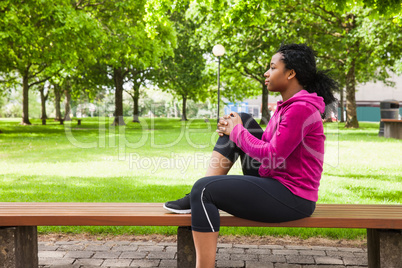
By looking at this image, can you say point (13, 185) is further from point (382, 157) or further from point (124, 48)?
point (124, 48)

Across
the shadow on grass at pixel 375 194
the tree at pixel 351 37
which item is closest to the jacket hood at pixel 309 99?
the shadow on grass at pixel 375 194

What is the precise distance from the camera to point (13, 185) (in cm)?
724

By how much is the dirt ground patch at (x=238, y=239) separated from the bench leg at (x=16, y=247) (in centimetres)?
118

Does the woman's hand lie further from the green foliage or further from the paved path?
the green foliage

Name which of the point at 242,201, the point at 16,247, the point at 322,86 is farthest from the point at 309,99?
the point at 16,247

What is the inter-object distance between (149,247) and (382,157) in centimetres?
885

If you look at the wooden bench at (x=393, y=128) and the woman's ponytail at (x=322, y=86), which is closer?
the woman's ponytail at (x=322, y=86)

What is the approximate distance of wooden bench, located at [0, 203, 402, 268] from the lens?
2.77m

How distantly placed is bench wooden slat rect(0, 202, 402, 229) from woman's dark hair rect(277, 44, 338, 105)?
84 centimetres

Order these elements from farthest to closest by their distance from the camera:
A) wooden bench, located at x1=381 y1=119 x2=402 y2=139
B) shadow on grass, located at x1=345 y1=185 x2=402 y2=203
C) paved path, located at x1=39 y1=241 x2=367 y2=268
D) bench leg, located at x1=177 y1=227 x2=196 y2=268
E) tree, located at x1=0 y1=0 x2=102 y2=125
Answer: wooden bench, located at x1=381 y1=119 x2=402 y2=139
tree, located at x1=0 y1=0 x2=102 y2=125
shadow on grass, located at x1=345 y1=185 x2=402 y2=203
paved path, located at x1=39 y1=241 x2=367 y2=268
bench leg, located at x1=177 y1=227 x2=196 y2=268

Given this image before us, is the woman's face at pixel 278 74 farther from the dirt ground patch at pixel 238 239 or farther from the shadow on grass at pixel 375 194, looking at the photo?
the shadow on grass at pixel 375 194

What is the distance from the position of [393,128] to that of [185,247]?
656 inches

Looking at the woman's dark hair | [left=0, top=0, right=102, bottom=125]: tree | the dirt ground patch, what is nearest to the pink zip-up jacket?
the woman's dark hair

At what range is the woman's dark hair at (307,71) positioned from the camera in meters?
2.76
